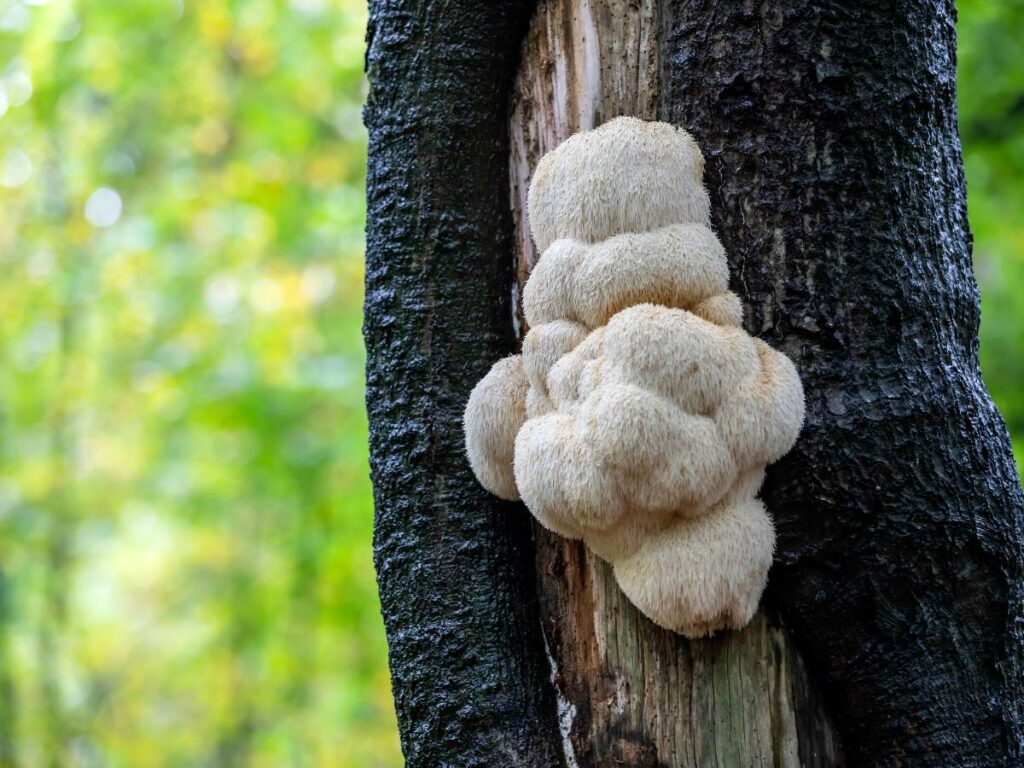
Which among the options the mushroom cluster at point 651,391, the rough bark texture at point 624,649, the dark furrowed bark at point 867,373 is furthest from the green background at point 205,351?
the mushroom cluster at point 651,391

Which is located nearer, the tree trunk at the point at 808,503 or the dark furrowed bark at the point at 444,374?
the tree trunk at the point at 808,503

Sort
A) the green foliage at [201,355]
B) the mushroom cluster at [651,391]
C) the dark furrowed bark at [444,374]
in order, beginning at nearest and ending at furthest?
the mushroom cluster at [651,391] < the dark furrowed bark at [444,374] < the green foliage at [201,355]

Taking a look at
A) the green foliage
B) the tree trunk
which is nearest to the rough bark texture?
the tree trunk

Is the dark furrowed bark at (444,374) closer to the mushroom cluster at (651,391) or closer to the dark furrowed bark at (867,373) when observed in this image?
the mushroom cluster at (651,391)

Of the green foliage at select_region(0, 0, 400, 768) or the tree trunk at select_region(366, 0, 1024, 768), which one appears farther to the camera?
the green foliage at select_region(0, 0, 400, 768)

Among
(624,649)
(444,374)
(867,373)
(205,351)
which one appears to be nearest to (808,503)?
(867,373)

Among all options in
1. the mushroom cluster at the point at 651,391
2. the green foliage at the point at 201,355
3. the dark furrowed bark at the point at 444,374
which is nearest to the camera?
the mushroom cluster at the point at 651,391

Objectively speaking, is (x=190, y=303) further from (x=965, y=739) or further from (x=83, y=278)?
(x=965, y=739)

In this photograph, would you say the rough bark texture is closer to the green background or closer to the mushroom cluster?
the mushroom cluster
